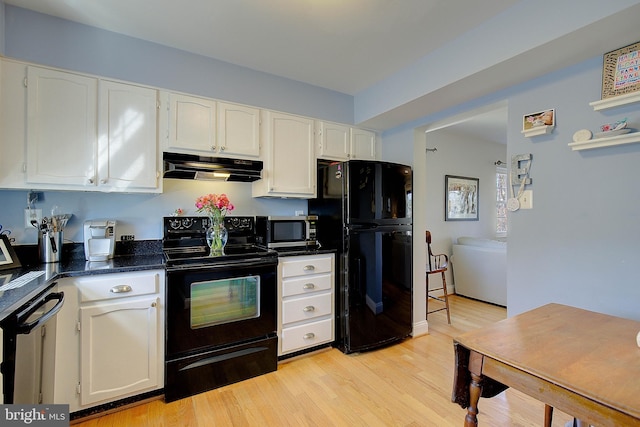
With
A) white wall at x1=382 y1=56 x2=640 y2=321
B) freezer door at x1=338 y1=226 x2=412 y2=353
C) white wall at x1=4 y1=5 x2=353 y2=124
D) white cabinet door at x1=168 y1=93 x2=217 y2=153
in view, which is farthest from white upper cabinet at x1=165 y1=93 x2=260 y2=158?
white wall at x1=382 y1=56 x2=640 y2=321

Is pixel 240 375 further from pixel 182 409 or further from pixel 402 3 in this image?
pixel 402 3

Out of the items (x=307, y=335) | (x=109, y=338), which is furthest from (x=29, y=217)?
(x=307, y=335)

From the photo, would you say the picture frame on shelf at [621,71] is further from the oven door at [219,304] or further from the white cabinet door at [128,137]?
the white cabinet door at [128,137]

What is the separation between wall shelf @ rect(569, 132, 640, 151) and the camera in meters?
1.61

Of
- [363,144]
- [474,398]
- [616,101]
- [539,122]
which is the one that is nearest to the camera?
[474,398]

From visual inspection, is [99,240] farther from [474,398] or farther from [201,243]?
[474,398]

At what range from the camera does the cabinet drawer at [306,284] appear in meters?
2.48

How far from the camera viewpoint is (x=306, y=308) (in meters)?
2.56

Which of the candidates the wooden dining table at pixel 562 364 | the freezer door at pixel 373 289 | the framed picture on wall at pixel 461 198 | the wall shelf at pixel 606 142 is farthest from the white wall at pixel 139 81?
the framed picture on wall at pixel 461 198

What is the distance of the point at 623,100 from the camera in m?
1.62

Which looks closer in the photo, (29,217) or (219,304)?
(29,217)

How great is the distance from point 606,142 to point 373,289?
193cm

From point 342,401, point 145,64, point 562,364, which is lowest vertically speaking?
point 342,401

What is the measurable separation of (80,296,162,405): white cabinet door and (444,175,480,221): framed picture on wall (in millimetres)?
4214
